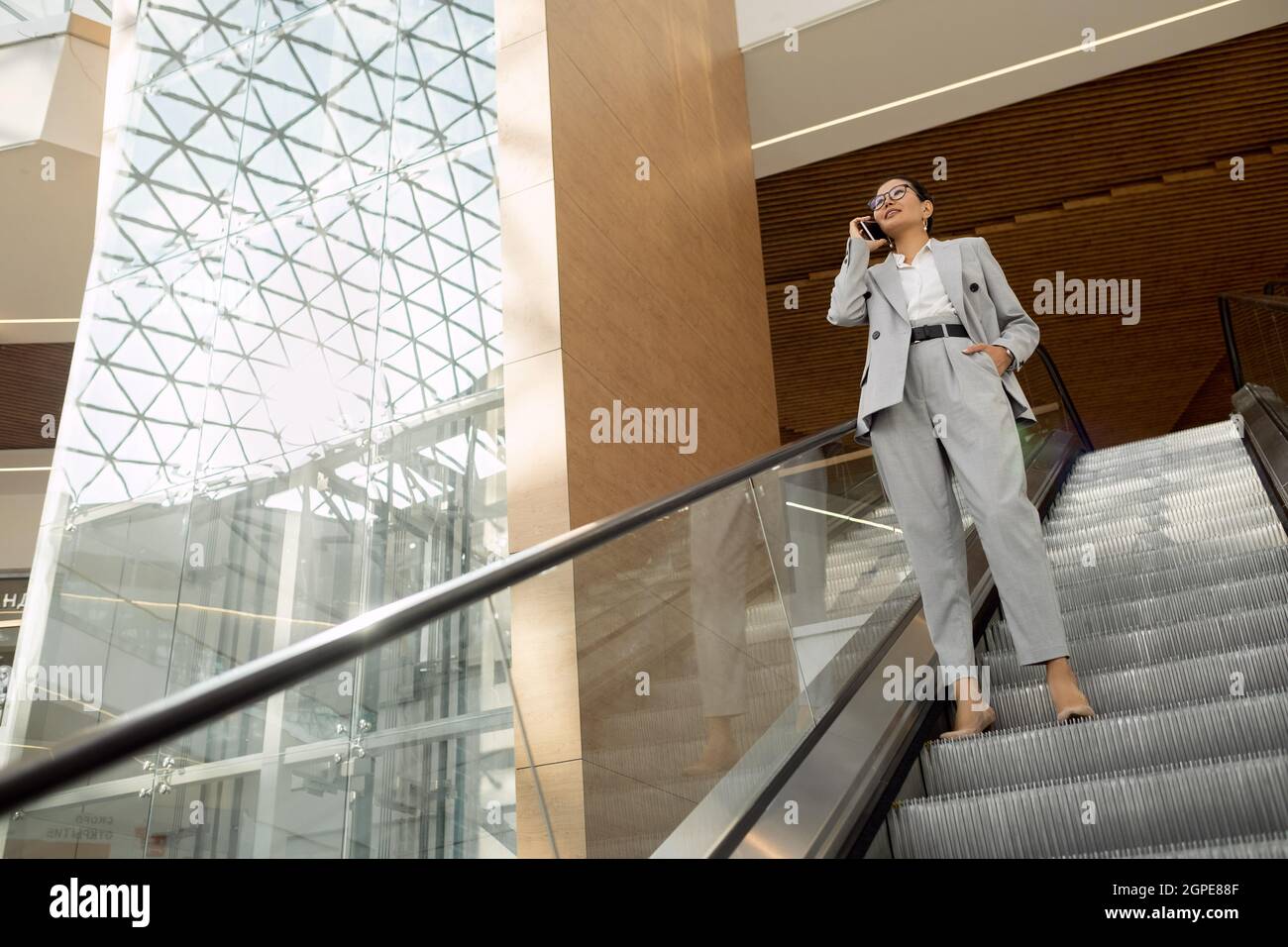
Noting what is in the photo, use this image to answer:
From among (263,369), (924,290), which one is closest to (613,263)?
(263,369)

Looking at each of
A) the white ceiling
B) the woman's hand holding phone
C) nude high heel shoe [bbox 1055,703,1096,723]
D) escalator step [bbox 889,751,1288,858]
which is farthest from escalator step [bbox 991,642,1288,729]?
the white ceiling

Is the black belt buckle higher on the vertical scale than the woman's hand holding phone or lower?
lower

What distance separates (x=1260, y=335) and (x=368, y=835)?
787cm

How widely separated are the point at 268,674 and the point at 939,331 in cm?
277

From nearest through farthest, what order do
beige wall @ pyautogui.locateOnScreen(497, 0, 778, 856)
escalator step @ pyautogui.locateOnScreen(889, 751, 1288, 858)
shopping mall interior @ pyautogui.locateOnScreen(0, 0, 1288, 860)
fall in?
escalator step @ pyautogui.locateOnScreen(889, 751, 1288, 858) < shopping mall interior @ pyautogui.locateOnScreen(0, 0, 1288, 860) < beige wall @ pyautogui.locateOnScreen(497, 0, 778, 856)

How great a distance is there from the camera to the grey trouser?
3.52 metres

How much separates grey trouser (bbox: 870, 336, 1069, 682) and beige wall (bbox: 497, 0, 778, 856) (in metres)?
2.53

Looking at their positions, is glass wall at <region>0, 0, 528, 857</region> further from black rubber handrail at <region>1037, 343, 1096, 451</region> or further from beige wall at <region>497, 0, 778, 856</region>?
black rubber handrail at <region>1037, 343, 1096, 451</region>

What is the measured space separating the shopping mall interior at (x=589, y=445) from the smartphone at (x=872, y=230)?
0.12m

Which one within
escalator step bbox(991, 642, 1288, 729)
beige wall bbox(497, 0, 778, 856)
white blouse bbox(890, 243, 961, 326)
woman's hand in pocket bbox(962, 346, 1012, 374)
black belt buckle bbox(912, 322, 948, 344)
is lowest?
escalator step bbox(991, 642, 1288, 729)

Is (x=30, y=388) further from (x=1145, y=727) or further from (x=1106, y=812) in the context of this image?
(x=1106, y=812)

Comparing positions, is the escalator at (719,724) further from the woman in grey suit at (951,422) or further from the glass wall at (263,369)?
the glass wall at (263,369)

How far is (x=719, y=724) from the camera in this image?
121 inches

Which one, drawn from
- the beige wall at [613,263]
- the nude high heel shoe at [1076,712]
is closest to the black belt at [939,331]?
the nude high heel shoe at [1076,712]
